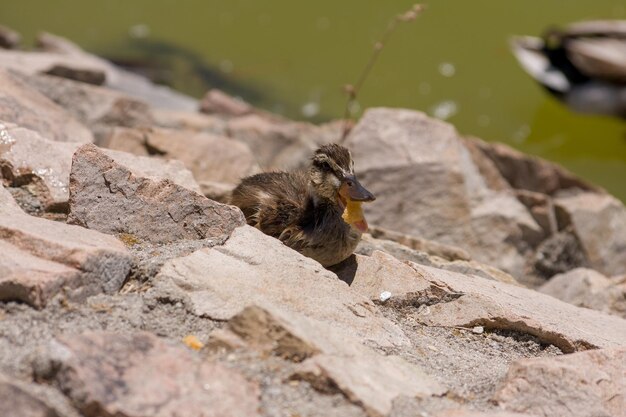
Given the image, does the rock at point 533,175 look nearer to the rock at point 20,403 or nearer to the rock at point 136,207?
the rock at point 136,207

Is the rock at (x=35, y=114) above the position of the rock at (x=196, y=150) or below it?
above

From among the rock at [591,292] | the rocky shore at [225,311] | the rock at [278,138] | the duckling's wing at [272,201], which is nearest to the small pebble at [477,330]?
the rocky shore at [225,311]

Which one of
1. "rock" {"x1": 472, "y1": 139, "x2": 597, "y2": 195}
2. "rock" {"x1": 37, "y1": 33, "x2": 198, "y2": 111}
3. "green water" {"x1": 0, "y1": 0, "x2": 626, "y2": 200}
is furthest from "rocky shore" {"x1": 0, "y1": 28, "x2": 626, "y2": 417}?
"green water" {"x1": 0, "y1": 0, "x2": 626, "y2": 200}

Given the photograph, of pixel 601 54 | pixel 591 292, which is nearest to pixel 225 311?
pixel 591 292

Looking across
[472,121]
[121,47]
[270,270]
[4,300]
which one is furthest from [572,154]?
[4,300]

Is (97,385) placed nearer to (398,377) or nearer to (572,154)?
(398,377)

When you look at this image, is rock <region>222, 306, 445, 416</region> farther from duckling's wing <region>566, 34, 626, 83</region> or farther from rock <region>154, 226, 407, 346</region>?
duckling's wing <region>566, 34, 626, 83</region>

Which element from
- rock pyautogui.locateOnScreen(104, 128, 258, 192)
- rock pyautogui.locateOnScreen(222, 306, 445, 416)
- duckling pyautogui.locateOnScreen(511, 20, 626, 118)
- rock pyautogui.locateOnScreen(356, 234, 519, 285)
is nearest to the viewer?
rock pyautogui.locateOnScreen(222, 306, 445, 416)
